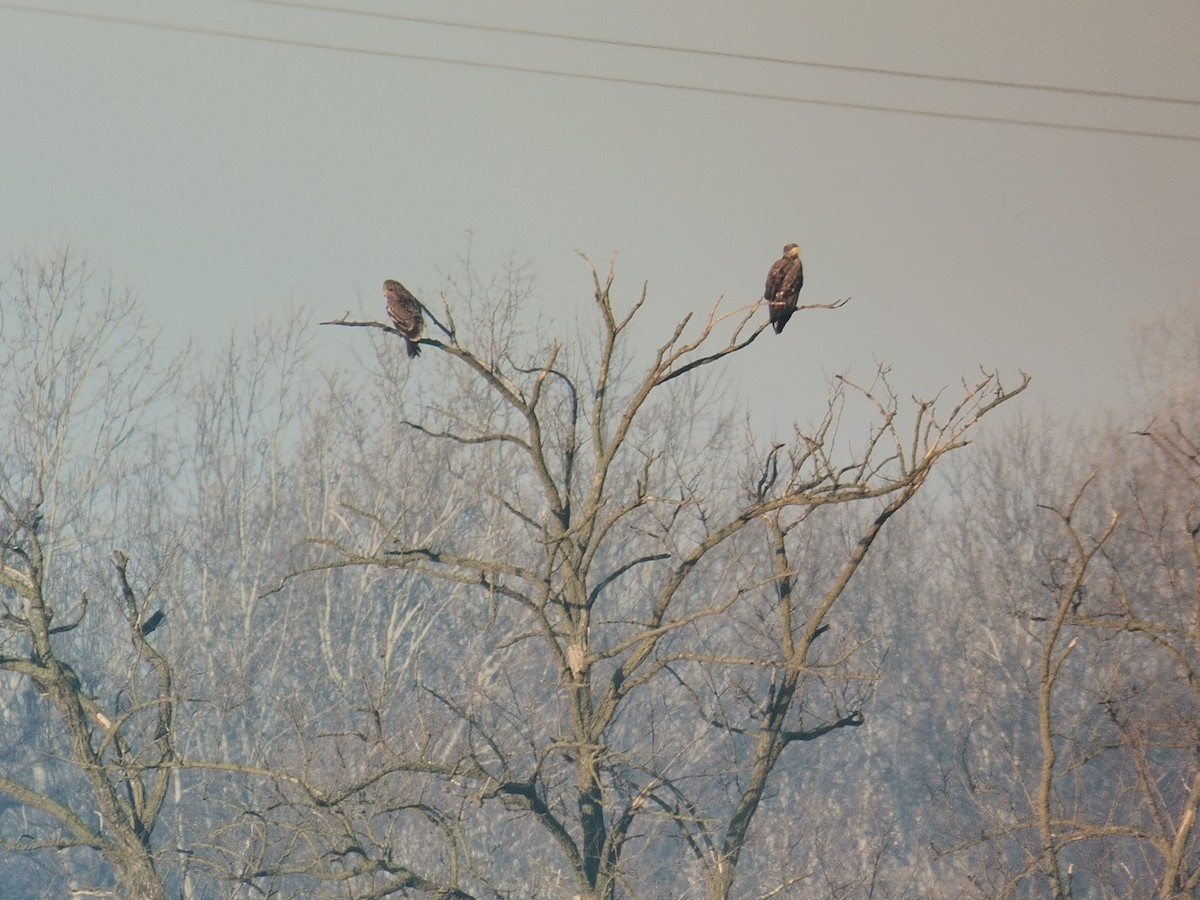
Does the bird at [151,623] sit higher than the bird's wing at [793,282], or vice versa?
the bird's wing at [793,282]

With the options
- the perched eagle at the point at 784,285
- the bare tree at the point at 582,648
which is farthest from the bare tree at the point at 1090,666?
the perched eagle at the point at 784,285

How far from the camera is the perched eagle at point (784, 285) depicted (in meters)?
8.30

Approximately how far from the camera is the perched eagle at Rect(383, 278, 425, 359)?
8.67 metres

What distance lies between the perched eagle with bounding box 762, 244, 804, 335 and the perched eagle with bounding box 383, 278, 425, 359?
208 centimetres

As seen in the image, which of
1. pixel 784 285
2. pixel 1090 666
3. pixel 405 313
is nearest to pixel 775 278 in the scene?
pixel 784 285

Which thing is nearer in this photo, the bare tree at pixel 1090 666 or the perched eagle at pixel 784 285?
→ the perched eagle at pixel 784 285

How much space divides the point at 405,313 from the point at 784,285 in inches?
89.2

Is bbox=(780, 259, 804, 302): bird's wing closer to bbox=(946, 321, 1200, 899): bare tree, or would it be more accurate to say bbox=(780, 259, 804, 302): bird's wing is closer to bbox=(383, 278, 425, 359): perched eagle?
bbox=(383, 278, 425, 359): perched eagle

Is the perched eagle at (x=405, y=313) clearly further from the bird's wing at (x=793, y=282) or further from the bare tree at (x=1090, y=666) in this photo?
the bare tree at (x=1090, y=666)

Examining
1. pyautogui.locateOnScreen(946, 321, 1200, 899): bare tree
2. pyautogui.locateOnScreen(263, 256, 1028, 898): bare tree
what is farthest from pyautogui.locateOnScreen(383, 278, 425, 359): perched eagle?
pyautogui.locateOnScreen(946, 321, 1200, 899): bare tree

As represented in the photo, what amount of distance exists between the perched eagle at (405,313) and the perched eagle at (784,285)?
2084 millimetres

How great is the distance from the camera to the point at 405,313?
875 cm

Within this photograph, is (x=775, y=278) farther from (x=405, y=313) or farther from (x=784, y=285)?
(x=405, y=313)

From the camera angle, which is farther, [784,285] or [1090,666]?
[1090,666]
